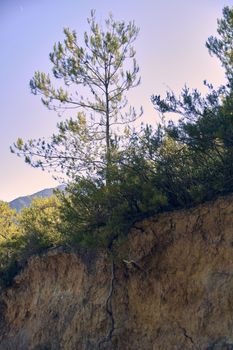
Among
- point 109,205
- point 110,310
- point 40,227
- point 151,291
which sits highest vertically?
point 40,227

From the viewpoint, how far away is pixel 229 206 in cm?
1176

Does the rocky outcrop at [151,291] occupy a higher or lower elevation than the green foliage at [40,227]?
lower

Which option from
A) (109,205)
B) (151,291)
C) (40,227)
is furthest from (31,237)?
(151,291)

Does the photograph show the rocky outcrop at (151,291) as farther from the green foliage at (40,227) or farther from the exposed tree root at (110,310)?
the green foliage at (40,227)

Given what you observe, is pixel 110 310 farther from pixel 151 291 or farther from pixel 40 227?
pixel 40 227

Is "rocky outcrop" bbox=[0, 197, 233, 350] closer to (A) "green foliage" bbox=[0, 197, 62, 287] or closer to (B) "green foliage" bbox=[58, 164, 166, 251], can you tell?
(B) "green foliage" bbox=[58, 164, 166, 251]

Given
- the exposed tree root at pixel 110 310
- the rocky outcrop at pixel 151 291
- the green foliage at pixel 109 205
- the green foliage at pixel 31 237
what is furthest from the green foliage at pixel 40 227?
the exposed tree root at pixel 110 310

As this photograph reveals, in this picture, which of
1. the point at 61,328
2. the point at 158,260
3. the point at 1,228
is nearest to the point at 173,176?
the point at 158,260

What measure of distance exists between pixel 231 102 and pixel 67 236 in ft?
20.8

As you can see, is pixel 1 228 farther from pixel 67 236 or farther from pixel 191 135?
pixel 191 135

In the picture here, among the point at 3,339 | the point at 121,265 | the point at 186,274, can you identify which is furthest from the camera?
the point at 3,339

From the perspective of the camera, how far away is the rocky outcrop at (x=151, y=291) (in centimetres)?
1140

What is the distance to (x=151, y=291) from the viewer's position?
13.1 meters

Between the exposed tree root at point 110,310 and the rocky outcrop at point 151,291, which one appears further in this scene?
the exposed tree root at point 110,310
